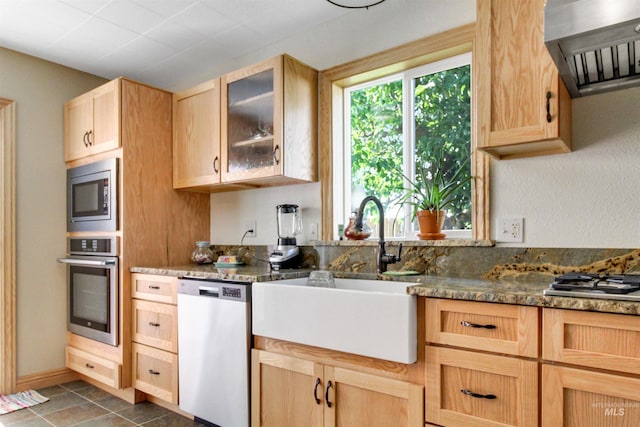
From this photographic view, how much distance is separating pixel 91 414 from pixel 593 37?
309cm

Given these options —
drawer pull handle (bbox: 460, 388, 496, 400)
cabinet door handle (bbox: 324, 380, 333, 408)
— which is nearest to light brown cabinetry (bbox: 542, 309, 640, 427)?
drawer pull handle (bbox: 460, 388, 496, 400)

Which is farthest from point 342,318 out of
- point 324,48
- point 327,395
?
point 324,48

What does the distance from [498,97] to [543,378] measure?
1024mm

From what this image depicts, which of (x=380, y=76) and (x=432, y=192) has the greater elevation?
(x=380, y=76)

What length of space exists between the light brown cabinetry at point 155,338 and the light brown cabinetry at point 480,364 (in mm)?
1542

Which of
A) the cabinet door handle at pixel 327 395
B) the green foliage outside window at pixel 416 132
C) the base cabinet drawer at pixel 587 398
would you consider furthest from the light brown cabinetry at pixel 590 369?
the green foliage outside window at pixel 416 132

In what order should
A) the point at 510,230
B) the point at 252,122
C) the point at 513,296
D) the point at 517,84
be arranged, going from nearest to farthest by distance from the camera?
the point at 513,296, the point at 517,84, the point at 510,230, the point at 252,122

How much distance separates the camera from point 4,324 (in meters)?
2.89

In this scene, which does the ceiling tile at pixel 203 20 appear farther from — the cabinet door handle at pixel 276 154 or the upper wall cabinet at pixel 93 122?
the cabinet door handle at pixel 276 154

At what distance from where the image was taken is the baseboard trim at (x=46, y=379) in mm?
2939

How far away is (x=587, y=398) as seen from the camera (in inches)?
48.4

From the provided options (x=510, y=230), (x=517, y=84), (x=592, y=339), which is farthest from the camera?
(x=510, y=230)

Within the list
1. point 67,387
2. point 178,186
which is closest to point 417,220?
point 178,186

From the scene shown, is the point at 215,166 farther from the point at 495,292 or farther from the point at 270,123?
the point at 495,292
